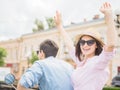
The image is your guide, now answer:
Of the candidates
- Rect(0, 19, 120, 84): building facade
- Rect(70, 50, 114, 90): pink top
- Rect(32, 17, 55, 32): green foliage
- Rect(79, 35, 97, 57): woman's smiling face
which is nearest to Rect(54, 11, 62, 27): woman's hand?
Rect(79, 35, 97, 57): woman's smiling face

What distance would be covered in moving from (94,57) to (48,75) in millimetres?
453

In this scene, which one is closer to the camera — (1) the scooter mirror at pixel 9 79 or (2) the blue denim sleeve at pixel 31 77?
(2) the blue denim sleeve at pixel 31 77

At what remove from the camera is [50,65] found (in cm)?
369

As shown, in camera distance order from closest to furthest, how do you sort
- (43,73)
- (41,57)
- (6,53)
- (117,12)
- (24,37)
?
(43,73), (41,57), (117,12), (24,37), (6,53)

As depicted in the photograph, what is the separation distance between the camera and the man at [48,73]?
11.3ft

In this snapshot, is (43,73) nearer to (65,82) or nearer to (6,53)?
(65,82)

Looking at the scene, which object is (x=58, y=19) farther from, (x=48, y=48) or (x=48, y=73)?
(x=48, y=73)

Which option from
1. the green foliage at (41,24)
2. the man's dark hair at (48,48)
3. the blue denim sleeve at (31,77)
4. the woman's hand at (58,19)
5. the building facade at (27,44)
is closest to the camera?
the blue denim sleeve at (31,77)

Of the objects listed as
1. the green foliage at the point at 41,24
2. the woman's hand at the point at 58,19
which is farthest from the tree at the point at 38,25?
the woman's hand at the point at 58,19

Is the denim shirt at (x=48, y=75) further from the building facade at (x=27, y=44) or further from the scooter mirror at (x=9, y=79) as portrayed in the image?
the building facade at (x=27, y=44)

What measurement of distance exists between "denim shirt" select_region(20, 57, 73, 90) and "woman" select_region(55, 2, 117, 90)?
0.29 feet

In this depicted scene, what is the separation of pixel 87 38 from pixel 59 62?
334 millimetres

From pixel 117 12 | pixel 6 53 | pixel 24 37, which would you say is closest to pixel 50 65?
pixel 117 12

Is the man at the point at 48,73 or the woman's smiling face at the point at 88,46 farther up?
the woman's smiling face at the point at 88,46
